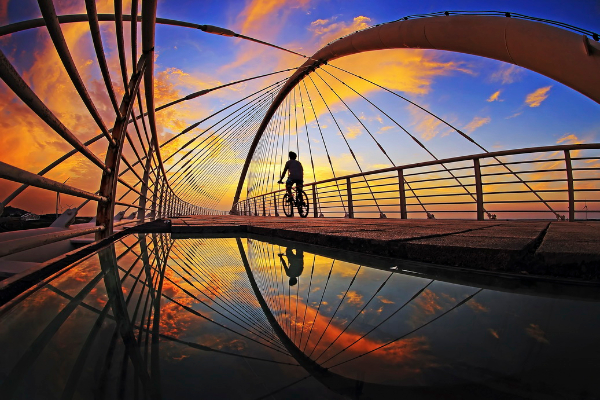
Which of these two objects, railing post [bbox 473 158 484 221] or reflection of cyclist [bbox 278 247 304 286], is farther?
railing post [bbox 473 158 484 221]

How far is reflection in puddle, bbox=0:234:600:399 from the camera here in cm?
47

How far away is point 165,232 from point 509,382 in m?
4.67

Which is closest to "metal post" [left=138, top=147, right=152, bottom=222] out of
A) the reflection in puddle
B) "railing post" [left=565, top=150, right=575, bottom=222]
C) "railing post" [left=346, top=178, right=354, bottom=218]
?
the reflection in puddle

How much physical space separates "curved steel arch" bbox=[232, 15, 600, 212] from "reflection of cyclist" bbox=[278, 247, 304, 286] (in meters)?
5.33

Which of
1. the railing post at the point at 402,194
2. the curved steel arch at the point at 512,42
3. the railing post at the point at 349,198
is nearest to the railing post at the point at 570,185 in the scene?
the curved steel arch at the point at 512,42

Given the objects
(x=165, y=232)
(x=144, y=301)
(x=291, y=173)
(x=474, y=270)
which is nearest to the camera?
(x=144, y=301)

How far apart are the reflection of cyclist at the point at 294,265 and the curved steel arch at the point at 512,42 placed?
210 inches

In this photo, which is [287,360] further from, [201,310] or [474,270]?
[474,270]

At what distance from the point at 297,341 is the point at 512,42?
6741mm

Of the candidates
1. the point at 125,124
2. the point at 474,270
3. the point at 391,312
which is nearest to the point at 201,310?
the point at 391,312

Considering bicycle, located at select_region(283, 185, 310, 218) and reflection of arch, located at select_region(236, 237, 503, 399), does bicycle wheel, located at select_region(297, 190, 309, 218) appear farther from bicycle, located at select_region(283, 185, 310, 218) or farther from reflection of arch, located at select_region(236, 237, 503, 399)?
reflection of arch, located at select_region(236, 237, 503, 399)

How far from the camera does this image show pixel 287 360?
56 cm

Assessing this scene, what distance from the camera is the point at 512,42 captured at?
5328 mm

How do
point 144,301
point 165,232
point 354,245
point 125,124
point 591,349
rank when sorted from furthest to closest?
point 165,232, point 125,124, point 354,245, point 144,301, point 591,349
